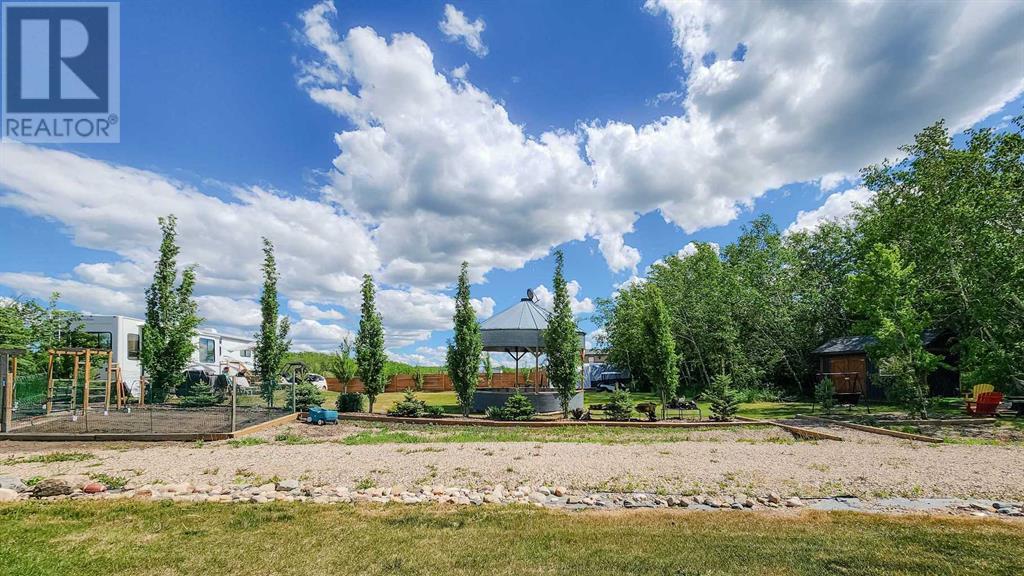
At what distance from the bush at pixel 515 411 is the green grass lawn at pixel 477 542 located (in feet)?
31.9

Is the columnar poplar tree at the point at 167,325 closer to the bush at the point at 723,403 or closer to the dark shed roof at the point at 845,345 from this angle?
the bush at the point at 723,403

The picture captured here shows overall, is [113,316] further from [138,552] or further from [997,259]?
[997,259]

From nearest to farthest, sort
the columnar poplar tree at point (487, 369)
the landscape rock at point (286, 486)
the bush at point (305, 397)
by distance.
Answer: the landscape rock at point (286, 486), the bush at point (305, 397), the columnar poplar tree at point (487, 369)

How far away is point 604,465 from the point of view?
8719 millimetres

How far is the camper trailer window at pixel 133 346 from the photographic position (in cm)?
2625

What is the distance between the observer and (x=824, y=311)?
98.4 ft

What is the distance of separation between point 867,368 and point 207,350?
37.3 m

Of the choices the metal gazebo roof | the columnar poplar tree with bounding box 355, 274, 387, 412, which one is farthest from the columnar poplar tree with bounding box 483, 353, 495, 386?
the columnar poplar tree with bounding box 355, 274, 387, 412

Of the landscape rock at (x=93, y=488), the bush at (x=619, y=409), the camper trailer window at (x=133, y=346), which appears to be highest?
the camper trailer window at (x=133, y=346)

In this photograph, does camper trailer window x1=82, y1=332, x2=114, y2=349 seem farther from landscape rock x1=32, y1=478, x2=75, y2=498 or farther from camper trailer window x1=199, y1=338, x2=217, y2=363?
landscape rock x1=32, y1=478, x2=75, y2=498

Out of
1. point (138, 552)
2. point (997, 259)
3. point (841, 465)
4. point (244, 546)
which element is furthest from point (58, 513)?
point (997, 259)

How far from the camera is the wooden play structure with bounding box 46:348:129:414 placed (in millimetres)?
16453

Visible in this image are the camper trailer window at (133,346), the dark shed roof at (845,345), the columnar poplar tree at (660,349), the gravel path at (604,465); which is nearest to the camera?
the gravel path at (604,465)

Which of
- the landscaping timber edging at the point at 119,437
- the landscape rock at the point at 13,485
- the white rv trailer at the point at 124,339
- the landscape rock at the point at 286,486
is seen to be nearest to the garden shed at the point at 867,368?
the landscape rock at the point at 286,486
